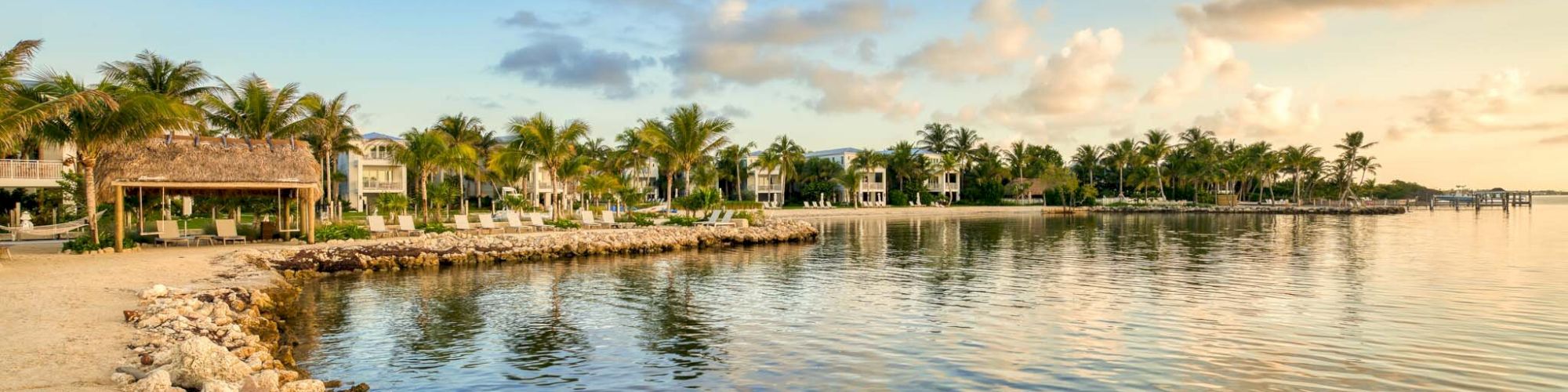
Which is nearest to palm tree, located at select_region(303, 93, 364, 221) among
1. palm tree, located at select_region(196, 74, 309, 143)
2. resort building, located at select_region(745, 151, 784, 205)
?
palm tree, located at select_region(196, 74, 309, 143)

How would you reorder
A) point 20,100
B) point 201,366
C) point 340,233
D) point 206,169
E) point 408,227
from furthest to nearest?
point 408,227
point 340,233
point 206,169
point 20,100
point 201,366

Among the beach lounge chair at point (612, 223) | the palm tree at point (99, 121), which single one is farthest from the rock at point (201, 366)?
the beach lounge chair at point (612, 223)

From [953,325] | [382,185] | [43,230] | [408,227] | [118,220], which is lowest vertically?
[953,325]

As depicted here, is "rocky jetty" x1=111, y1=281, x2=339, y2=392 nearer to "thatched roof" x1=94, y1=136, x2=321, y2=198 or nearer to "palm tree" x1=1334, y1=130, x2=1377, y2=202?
"thatched roof" x1=94, y1=136, x2=321, y2=198

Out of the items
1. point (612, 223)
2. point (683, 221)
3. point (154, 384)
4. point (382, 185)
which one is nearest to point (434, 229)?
point (612, 223)

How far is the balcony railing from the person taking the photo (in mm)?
60844

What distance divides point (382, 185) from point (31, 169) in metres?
32.0

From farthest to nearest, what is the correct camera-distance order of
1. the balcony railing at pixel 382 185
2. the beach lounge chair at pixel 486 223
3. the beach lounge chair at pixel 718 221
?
the balcony railing at pixel 382 185 < the beach lounge chair at pixel 718 221 < the beach lounge chair at pixel 486 223

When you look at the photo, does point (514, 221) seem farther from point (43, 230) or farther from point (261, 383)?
point (261, 383)

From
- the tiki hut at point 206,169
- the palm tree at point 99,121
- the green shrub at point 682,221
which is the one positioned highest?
the palm tree at point 99,121

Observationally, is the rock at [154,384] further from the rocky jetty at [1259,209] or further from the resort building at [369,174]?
the rocky jetty at [1259,209]

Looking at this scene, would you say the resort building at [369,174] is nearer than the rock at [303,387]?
No

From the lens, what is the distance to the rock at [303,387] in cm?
790

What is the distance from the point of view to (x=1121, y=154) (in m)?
91.0
